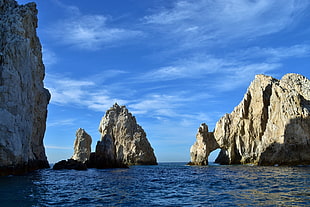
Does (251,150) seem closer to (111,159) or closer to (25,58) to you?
(111,159)

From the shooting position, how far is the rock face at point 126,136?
114m

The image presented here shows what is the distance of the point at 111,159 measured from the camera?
6800 cm

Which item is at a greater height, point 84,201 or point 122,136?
point 122,136

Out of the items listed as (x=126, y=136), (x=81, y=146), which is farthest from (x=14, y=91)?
(x=126, y=136)

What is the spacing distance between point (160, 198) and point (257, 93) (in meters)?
79.7

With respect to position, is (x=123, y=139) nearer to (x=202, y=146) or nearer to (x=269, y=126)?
(x=202, y=146)

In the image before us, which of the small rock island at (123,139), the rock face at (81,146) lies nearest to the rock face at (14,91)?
the small rock island at (123,139)

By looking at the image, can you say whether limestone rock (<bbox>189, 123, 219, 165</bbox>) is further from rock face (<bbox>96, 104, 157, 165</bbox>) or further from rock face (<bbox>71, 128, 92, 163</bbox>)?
rock face (<bbox>71, 128, 92, 163</bbox>)

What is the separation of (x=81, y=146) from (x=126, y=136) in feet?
66.2

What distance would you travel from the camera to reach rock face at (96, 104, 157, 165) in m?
114

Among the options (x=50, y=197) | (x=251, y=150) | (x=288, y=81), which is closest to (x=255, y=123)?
(x=251, y=150)

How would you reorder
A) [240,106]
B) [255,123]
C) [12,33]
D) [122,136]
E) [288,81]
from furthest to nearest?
[122,136]
[240,106]
[255,123]
[288,81]
[12,33]

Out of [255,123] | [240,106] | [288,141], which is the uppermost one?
[240,106]

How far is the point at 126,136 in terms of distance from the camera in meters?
119
